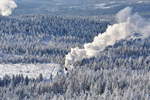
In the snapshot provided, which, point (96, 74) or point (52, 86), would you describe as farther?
point (96, 74)

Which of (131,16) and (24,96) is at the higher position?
(131,16)

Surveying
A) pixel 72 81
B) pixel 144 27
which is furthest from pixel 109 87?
pixel 144 27

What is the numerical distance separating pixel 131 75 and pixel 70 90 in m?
44.6

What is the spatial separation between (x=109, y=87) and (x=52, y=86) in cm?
2069

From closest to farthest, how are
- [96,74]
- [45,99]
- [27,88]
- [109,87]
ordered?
[45,99], [27,88], [109,87], [96,74]

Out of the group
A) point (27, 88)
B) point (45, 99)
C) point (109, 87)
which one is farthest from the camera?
point (109, 87)

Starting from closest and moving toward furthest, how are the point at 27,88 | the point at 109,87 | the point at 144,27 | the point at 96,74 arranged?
1. the point at 27,88
2. the point at 109,87
3. the point at 96,74
4. the point at 144,27

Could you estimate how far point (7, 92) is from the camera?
5197 inches

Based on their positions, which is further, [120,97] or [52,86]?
[52,86]

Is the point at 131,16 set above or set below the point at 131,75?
above

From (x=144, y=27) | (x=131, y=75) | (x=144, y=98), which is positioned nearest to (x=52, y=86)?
(x=144, y=98)

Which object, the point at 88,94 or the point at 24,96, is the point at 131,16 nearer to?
the point at 88,94

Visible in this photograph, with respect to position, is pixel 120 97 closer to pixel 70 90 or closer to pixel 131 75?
pixel 70 90

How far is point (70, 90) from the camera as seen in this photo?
467 feet
